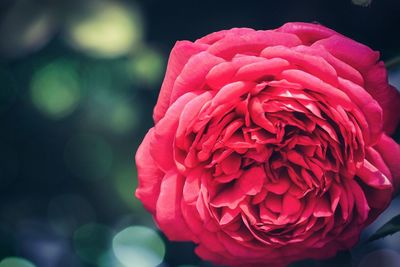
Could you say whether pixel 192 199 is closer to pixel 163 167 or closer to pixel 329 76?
pixel 163 167

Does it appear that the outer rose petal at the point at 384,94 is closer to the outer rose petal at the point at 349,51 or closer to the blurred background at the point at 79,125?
the outer rose petal at the point at 349,51

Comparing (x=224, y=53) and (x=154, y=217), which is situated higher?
(x=224, y=53)

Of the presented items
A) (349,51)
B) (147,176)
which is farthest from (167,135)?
(349,51)

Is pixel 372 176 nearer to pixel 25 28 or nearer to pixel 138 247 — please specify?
pixel 138 247

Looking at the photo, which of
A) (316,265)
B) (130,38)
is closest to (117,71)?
(130,38)

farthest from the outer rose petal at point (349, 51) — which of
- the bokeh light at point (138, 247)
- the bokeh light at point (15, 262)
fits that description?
the bokeh light at point (15, 262)

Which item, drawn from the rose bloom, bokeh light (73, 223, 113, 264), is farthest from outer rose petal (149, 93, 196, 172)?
bokeh light (73, 223, 113, 264)
